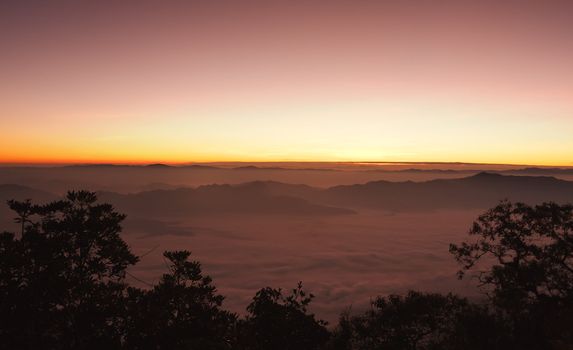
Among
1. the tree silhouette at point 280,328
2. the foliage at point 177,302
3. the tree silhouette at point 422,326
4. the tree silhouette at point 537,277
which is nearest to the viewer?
the foliage at point 177,302

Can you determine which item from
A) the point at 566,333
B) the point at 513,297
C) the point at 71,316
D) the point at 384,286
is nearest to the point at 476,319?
the point at 513,297

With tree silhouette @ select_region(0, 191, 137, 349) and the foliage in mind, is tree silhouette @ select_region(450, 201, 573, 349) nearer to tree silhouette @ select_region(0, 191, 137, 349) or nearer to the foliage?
the foliage

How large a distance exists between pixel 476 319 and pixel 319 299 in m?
144

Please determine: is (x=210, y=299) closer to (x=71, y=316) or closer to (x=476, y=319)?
(x=71, y=316)

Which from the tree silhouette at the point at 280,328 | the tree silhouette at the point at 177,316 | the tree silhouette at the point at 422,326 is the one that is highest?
the tree silhouette at the point at 177,316

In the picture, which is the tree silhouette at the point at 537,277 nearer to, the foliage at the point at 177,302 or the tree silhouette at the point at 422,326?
the foliage at the point at 177,302

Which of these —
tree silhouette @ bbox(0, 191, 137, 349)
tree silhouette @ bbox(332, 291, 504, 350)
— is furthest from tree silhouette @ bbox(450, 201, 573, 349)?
tree silhouette @ bbox(0, 191, 137, 349)

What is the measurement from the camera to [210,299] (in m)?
17.6

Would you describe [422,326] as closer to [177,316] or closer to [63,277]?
[177,316]

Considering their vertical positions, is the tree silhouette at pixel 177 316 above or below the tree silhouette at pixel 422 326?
above

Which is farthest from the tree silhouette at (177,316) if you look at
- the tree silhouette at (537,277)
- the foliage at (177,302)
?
the tree silhouette at (537,277)

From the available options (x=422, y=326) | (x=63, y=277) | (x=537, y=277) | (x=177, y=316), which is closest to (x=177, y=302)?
(x=177, y=316)

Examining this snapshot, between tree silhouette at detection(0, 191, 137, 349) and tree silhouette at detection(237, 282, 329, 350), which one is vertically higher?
tree silhouette at detection(0, 191, 137, 349)

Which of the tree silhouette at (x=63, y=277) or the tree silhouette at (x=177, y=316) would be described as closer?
the tree silhouette at (x=63, y=277)
